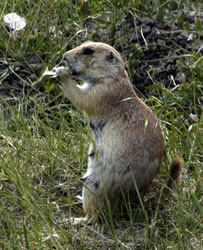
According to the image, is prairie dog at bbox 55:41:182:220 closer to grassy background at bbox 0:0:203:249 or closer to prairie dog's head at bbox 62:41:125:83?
prairie dog's head at bbox 62:41:125:83

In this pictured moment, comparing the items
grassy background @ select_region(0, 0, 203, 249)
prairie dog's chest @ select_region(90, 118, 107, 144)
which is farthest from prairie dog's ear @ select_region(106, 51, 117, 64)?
grassy background @ select_region(0, 0, 203, 249)

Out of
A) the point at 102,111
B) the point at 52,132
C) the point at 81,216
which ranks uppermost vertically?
the point at 102,111

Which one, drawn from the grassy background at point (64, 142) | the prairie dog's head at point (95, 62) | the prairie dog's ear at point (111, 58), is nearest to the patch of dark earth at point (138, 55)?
the grassy background at point (64, 142)

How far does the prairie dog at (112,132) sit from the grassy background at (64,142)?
15cm

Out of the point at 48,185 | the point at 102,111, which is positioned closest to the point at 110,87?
the point at 102,111

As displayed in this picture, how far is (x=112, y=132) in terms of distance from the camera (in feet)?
12.3

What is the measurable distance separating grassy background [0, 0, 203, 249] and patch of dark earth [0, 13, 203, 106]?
2cm

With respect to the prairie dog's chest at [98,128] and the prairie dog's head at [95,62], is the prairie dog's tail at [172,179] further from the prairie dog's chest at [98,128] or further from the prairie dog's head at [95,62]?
the prairie dog's head at [95,62]

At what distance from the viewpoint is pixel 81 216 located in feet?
12.9

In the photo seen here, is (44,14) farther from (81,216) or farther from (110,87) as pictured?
(81,216)

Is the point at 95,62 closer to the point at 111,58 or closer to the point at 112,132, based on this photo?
the point at 111,58

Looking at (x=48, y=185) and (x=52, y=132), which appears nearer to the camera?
(x=48, y=185)

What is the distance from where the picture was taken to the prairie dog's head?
3990mm

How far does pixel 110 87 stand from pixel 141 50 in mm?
1622
